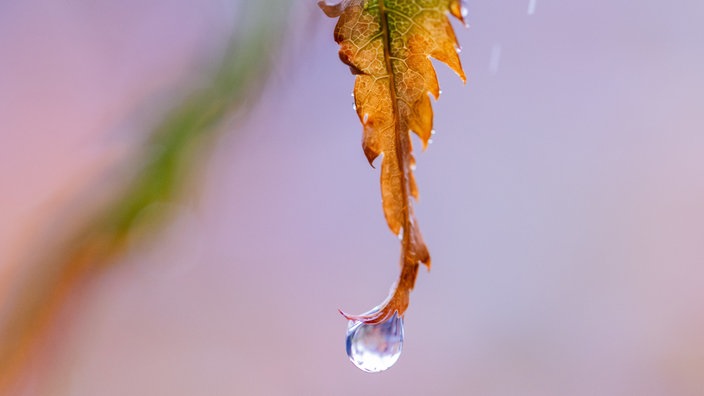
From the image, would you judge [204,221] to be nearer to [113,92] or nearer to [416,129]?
[113,92]

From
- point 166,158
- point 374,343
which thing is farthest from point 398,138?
point 166,158

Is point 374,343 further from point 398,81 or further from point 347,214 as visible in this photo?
point 347,214

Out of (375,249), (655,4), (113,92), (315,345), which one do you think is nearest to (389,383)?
(315,345)

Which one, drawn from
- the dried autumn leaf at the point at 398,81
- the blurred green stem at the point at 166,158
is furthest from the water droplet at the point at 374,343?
the blurred green stem at the point at 166,158

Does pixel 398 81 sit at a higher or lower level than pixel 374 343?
higher

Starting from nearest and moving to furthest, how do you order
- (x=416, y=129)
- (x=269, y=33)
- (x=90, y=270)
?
(x=416, y=129) < (x=269, y=33) < (x=90, y=270)

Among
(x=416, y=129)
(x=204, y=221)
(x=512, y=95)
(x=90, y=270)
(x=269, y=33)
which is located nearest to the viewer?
(x=416, y=129)
